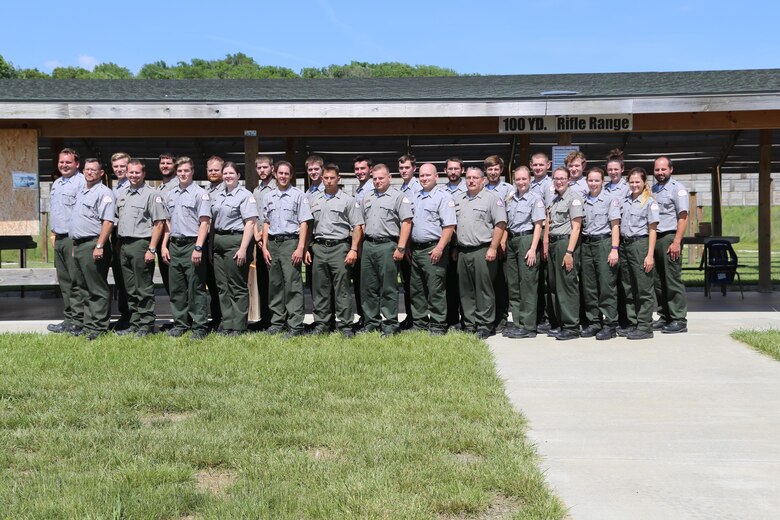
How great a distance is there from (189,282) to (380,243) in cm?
194

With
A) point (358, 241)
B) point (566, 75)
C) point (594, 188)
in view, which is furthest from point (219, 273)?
point (566, 75)

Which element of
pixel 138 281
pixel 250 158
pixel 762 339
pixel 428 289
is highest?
pixel 250 158

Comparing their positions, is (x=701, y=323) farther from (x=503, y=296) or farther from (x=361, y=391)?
(x=361, y=391)

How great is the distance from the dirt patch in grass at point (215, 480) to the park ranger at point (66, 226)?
5171 millimetres

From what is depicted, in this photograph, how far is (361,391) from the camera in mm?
5832

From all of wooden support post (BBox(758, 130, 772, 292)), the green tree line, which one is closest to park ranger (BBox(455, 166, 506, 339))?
wooden support post (BBox(758, 130, 772, 292))

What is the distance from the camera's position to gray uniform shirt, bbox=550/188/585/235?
841 cm

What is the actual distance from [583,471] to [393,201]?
4.70 m

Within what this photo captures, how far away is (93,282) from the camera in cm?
864

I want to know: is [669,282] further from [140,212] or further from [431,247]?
[140,212]

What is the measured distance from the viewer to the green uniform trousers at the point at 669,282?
867 cm

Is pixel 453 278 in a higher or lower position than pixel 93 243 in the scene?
lower

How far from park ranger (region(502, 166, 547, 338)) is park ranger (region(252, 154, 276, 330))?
8.00 ft

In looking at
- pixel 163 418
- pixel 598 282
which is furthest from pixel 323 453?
pixel 598 282
